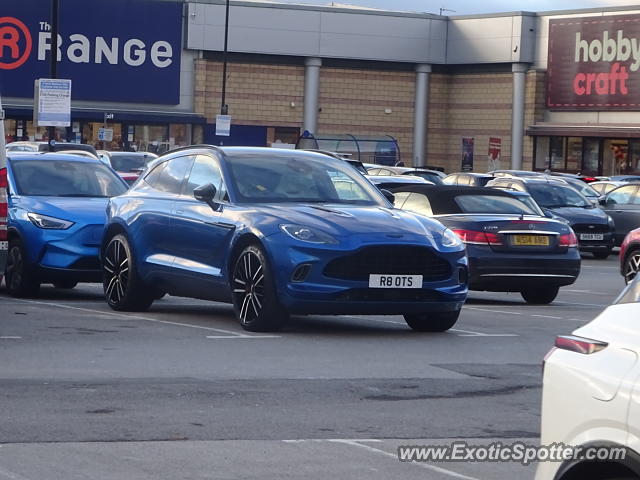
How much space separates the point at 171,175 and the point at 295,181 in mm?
1494

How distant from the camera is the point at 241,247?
12.7 m

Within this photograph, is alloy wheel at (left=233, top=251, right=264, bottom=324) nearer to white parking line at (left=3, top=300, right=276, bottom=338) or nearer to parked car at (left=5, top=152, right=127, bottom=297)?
white parking line at (left=3, top=300, right=276, bottom=338)

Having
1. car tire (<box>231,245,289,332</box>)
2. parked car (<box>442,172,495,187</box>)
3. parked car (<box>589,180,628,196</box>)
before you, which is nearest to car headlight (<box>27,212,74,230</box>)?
car tire (<box>231,245,289,332</box>)

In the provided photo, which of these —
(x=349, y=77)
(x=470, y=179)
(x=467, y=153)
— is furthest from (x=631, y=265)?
(x=349, y=77)

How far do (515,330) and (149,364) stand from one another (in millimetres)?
4467

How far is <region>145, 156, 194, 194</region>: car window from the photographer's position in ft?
46.5

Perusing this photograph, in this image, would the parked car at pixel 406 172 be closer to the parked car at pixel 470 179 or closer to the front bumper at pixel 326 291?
the parked car at pixel 470 179

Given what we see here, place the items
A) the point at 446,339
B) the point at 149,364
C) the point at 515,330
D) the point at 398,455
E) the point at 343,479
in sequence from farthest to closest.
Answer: the point at 515,330
the point at 446,339
the point at 149,364
the point at 398,455
the point at 343,479

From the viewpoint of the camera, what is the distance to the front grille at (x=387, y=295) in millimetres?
12203

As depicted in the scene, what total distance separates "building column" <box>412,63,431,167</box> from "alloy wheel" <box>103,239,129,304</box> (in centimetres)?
5233

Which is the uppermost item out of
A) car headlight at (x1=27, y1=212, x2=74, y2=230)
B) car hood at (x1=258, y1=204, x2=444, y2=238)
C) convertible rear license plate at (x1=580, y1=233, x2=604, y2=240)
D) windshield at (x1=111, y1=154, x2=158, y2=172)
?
car hood at (x1=258, y1=204, x2=444, y2=238)

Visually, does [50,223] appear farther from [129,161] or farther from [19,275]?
[129,161]

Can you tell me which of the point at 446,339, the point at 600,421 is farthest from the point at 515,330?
the point at 600,421

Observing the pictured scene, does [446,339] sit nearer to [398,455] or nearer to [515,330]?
[515,330]
